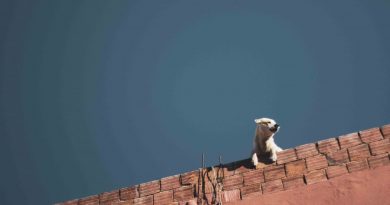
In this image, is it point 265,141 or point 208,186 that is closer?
point 208,186

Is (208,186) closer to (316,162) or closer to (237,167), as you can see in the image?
(237,167)

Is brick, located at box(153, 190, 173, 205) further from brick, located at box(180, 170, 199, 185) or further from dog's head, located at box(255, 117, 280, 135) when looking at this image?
dog's head, located at box(255, 117, 280, 135)

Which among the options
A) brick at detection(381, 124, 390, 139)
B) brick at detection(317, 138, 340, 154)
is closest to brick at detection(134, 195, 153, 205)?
brick at detection(317, 138, 340, 154)

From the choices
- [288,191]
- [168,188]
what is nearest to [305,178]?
[288,191]

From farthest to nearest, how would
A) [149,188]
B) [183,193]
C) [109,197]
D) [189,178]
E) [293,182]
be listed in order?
[109,197]
[149,188]
[189,178]
[183,193]
[293,182]

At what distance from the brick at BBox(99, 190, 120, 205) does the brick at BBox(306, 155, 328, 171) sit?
98.4 inches

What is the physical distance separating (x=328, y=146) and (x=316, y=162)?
25 centimetres

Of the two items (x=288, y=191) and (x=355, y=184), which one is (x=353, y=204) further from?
(x=288, y=191)

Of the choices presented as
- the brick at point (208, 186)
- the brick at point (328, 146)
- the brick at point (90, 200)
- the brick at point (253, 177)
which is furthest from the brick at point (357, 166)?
the brick at point (90, 200)

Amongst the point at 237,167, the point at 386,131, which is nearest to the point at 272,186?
the point at 237,167

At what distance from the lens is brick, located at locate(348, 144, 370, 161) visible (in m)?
4.94

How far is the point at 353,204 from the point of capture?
451 cm

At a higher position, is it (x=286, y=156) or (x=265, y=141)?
(x=265, y=141)

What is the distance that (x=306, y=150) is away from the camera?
527cm
